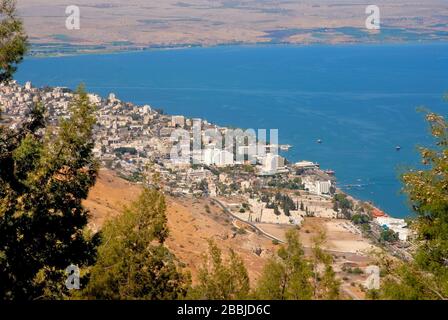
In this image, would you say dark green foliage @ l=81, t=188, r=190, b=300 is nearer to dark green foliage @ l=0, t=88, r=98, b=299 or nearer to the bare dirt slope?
dark green foliage @ l=0, t=88, r=98, b=299

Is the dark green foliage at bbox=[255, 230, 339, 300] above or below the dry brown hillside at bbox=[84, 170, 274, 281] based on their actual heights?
below

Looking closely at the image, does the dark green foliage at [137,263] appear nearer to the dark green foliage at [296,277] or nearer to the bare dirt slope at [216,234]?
the dark green foliage at [296,277]

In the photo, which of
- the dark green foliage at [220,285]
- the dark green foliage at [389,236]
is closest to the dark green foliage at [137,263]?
the dark green foliage at [220,285]

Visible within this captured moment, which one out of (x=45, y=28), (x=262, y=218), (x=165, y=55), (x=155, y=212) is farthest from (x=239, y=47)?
(x=155, y=212)

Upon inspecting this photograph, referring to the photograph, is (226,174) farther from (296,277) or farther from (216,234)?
(296,277)

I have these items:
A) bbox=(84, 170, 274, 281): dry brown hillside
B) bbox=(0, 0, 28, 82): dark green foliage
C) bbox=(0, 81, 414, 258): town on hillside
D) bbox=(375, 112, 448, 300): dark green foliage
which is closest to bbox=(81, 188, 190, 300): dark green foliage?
bbox=(0, 0, 28, 82): dark green foliage

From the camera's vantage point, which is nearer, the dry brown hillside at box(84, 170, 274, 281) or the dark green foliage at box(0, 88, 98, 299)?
the dark green foliage at box(0, 88, 98, 299)

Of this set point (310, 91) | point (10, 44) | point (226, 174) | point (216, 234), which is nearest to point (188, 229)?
point (216, 234)
